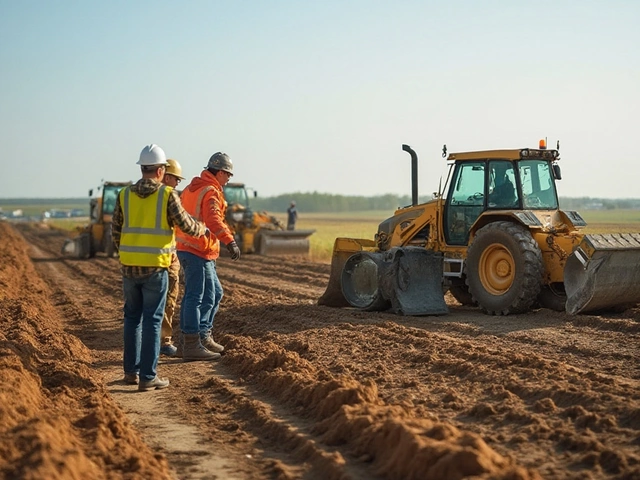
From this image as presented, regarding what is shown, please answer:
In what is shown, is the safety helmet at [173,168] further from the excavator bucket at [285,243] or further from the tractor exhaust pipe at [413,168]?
the excavator bucket at [285,243]

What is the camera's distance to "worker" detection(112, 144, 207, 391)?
7.69 metres

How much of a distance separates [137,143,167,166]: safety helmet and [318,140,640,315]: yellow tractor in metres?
4.86

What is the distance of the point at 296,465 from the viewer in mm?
5484

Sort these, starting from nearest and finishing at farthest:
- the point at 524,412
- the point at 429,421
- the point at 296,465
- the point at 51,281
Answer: the point at 296,465 → the point at 429,421 → the point at 524,412 → the point at 51,281

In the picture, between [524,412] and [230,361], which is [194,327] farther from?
[524,412]

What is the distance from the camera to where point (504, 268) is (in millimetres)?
11836

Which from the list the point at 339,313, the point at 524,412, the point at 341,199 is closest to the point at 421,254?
the point at 339,313

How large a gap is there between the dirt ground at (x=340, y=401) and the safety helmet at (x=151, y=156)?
1.90 metres

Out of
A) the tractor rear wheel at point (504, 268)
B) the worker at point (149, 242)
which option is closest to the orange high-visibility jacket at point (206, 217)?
the worker at point (149, 242)

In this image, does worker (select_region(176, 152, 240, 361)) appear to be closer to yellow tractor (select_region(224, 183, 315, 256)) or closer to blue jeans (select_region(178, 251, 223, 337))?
blue jeans (select_region(178, 251, 223, 337))

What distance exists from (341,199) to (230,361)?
13613 cm

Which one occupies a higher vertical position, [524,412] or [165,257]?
[165,257]

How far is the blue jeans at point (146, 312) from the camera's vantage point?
7.76 m

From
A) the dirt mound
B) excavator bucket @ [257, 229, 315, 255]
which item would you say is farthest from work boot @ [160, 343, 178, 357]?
excavator bucket @ [257, 229, 315, 255]
